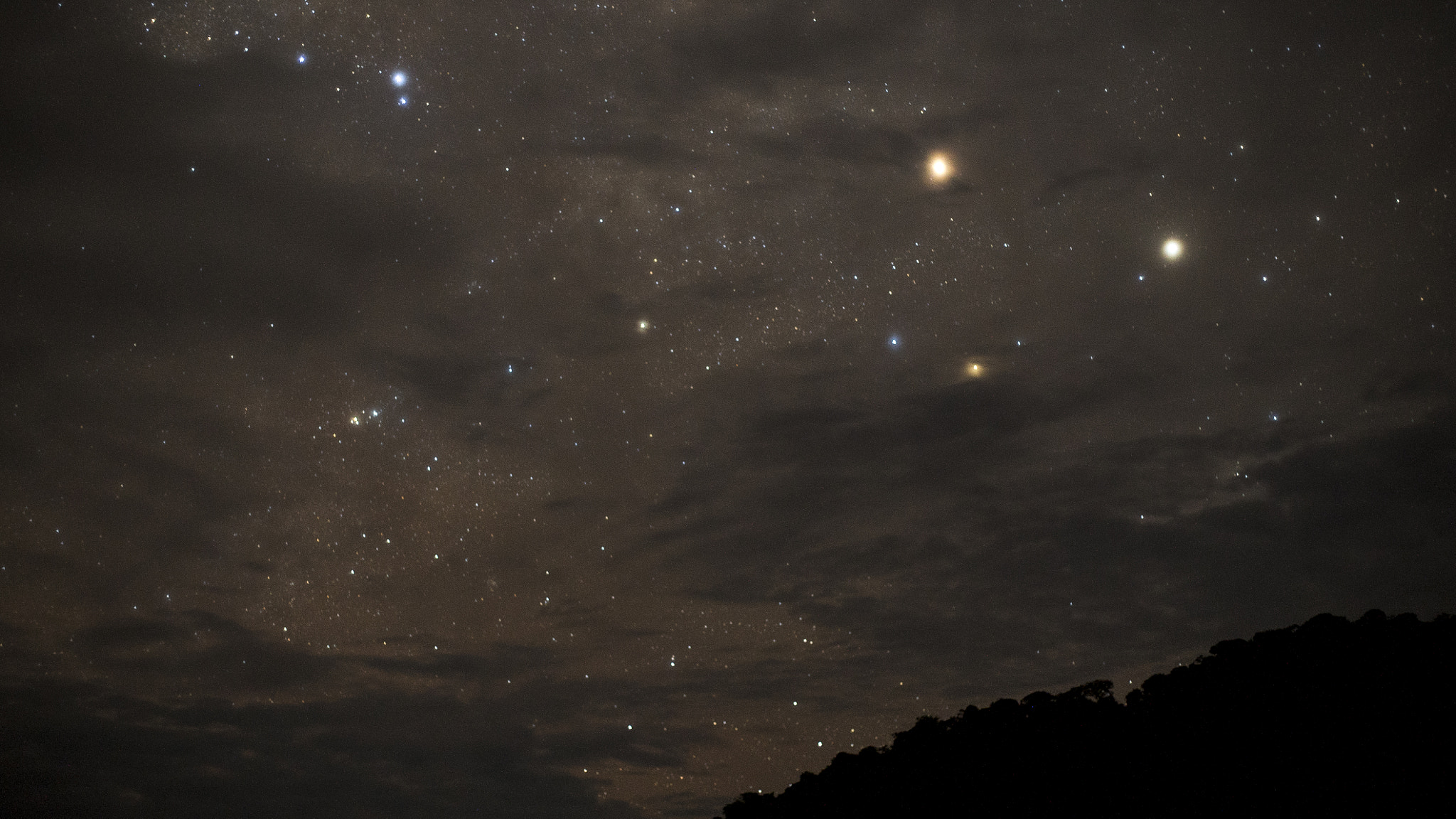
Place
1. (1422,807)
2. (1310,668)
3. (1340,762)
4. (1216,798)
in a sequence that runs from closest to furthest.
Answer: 1. (1422,807)
2. (1340,762)
3. (1216,798)
4. (1310,668)

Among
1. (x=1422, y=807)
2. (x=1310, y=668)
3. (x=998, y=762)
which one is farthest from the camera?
(x=998, y=762)

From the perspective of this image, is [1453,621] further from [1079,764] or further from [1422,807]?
[1079,764]

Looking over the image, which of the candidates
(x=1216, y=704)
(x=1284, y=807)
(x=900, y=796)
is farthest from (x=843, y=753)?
(x=1284, y=807)

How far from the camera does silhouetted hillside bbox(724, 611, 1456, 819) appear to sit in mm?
11289

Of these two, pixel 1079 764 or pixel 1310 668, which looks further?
pixel 1079 764

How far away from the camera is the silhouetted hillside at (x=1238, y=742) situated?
11.3 metres

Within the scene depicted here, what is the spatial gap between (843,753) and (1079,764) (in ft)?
24.4

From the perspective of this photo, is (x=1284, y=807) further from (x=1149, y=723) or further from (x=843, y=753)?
(x=843, y=753)

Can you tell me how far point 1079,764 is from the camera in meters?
15.8

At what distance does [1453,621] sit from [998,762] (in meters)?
7.49

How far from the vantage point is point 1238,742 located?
1320cm

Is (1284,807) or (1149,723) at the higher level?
(1149,723)

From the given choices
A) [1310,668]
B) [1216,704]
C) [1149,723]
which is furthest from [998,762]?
[1310,668]

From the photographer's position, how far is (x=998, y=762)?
1741 centimetres
